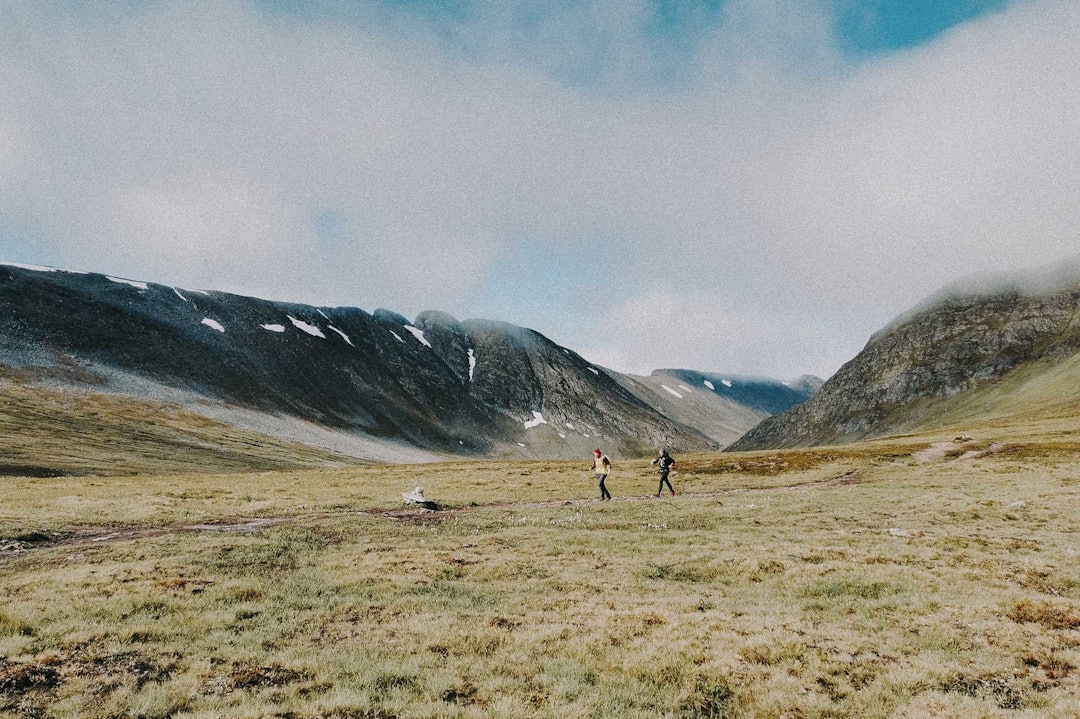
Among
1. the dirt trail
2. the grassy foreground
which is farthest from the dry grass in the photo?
the grassy foreground

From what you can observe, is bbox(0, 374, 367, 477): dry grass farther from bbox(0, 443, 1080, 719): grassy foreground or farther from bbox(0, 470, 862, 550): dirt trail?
bbox(0, 443, 1080, 719): grassy foreground

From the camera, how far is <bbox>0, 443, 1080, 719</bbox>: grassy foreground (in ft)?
32.6

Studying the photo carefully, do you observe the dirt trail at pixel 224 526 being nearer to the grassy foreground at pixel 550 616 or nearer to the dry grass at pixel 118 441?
the grassy foreground at pixel 550 616

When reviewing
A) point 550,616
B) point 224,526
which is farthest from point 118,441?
point 550,616

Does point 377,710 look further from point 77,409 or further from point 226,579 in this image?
point 77,409

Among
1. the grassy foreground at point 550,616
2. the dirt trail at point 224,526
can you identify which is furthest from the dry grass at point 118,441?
the grassy foreground at point 550,616

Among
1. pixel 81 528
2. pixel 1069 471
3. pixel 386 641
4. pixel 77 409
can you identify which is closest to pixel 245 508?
pixel 81 528

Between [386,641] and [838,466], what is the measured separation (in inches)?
2823

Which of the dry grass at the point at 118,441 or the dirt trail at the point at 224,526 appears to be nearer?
the dirt trail at the point at 224,526

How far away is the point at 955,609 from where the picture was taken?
1400cm

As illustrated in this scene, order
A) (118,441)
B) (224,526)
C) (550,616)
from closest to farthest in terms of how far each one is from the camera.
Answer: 1. (550,616)
2. (224,526)
3. (118,441)

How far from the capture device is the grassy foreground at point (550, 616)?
32.6 feet

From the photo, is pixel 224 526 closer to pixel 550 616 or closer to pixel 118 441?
pixel 550 616

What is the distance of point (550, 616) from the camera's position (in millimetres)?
14625
